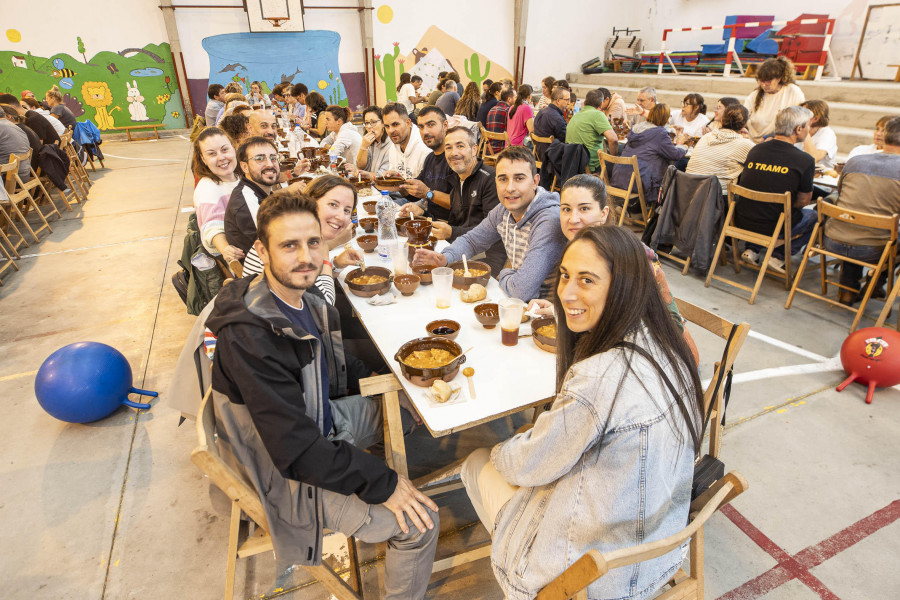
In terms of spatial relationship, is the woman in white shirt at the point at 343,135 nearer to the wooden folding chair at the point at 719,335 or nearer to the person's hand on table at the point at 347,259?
the person's hand on table at the point at 347,259

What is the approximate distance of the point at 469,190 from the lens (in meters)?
3.45

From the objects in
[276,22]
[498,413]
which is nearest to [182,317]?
[498,413]

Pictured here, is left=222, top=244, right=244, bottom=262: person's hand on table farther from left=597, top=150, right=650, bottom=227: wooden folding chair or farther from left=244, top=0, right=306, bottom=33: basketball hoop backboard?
left=244, top=0, right=306, bottom=33: basketball hoop backboard

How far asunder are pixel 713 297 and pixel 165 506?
402 cm

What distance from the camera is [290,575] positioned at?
194 centimetres

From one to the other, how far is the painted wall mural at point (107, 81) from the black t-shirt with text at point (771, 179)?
12001 mm

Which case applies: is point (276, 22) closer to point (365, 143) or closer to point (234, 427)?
point (365, 143)

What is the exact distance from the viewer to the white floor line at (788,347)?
319 cm

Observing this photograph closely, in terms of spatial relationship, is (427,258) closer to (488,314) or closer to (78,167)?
(488,314)

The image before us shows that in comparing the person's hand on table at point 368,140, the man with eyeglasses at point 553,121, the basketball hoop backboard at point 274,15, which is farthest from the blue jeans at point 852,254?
the basketball hoop backboard at point 274,15

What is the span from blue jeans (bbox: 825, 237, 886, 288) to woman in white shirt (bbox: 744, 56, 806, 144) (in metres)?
1.93

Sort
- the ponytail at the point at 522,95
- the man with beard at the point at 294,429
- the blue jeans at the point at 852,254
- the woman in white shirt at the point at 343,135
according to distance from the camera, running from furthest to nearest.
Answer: the ponytail at the point at 522,95 → the woman in white shirt at the point at 343,135 → the blue jeans at the point at 852,254 → the man with beard at the point at 294,429

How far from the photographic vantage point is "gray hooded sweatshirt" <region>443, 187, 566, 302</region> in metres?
2.27

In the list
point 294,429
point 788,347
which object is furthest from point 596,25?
point 294,429
